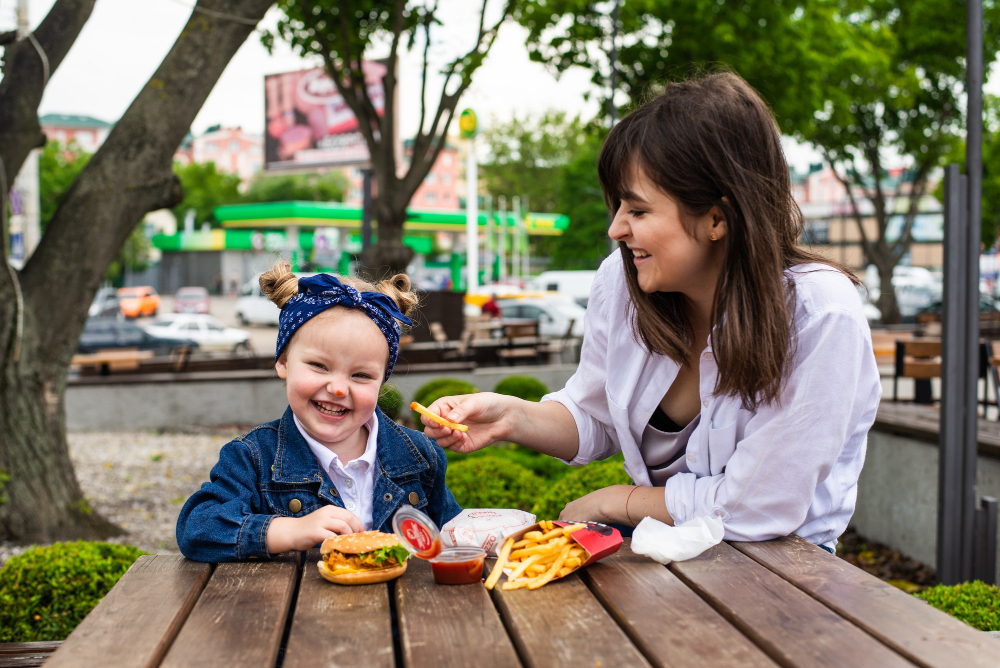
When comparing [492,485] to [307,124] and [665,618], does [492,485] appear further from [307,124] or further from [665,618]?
[307,124]

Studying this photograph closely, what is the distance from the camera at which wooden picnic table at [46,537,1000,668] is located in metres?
1.43

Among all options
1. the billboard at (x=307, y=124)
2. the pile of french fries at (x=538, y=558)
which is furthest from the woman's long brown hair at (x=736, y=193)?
the billboard at (x=307, y=124)

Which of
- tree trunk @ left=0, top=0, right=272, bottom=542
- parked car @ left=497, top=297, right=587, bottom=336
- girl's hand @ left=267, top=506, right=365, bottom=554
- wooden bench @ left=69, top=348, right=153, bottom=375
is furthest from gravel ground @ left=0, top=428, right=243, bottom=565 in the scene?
parked car @ left=497, top=297, right=587, bottom=336

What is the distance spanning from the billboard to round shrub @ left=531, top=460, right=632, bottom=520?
37.7 feet

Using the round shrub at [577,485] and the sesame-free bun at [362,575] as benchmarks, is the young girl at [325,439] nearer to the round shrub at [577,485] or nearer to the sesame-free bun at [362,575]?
the sesame-free bun at [362,575]

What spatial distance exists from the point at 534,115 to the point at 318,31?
4841cm

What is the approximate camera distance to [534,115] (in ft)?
191

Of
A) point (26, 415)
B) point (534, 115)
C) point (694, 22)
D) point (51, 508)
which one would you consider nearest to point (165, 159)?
point (26, 415)

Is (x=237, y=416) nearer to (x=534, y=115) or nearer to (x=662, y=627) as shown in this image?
(x=662, y=627)

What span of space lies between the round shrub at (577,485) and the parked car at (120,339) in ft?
49.9

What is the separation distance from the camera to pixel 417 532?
1.81 meters

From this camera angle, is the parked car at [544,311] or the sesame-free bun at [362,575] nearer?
the sesame-free bun at [362,575]

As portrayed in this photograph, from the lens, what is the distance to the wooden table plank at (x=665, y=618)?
1426mm

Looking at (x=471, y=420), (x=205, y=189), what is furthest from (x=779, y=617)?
(x=205, y=189)
